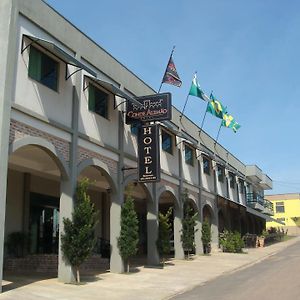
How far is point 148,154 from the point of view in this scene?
2106 cm

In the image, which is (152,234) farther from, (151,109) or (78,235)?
(78,235)

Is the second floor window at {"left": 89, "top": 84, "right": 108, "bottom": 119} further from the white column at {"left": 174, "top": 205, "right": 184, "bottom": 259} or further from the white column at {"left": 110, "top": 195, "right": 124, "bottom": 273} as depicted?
the white column at {"left": 174, "top": 205, "right": 184, "bottom": 259}

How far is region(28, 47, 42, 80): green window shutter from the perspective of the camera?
1570cm

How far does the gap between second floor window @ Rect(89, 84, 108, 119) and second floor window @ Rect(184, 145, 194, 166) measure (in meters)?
10.6

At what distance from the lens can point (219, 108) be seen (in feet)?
106

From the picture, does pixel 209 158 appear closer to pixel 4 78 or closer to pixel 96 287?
pixel 96 287

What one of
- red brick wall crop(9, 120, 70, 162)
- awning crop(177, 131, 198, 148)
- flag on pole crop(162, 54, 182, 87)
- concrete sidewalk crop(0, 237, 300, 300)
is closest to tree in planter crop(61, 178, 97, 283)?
concrete sidewalk crop(0, 237, 300, 300)

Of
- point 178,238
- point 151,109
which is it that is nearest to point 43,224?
point 151,109

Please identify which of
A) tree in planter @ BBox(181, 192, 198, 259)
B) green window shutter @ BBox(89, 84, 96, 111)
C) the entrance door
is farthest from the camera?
tree in planter @ BBox(181, 192, 198, 259)

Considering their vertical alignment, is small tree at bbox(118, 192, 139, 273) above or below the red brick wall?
below

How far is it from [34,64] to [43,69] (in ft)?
1.76

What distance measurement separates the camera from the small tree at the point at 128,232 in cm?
1997

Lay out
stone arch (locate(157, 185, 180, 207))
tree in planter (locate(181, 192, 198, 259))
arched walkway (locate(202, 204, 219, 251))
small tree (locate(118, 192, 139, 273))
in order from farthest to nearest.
Answer: arched walkway (locate(202, 204, 219, 251)), tree in planter (locate(181, 192, 198, 259)), stone arch (locate(157, 185, 180, 207)), small tree (locate(118, 192, 139, 273))

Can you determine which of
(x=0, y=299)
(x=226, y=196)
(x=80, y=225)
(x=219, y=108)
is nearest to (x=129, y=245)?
(x=80, y=225)
